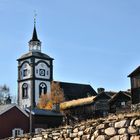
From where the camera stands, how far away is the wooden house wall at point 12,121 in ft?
134

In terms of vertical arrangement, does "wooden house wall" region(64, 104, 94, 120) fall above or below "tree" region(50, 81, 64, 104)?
below

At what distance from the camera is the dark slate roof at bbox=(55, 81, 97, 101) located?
10883 cm

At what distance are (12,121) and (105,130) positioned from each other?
30.1m

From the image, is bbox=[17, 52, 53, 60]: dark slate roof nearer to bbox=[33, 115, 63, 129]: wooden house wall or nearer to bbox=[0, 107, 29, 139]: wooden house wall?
bbox=[33, 115, 63, 129]: wooden house wall

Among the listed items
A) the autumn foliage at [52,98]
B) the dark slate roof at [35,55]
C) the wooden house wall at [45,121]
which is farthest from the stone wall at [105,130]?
the dark slate roof at [35,55]

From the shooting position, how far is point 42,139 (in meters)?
15.2

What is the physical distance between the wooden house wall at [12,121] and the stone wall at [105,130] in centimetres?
2662

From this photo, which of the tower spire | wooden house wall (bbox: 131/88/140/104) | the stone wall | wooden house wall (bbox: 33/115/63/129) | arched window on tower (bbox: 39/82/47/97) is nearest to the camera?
the stone wall

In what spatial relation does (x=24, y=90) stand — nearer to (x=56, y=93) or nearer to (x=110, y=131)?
(x=56, y=93)

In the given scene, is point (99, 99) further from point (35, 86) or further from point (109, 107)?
point (35, 86)

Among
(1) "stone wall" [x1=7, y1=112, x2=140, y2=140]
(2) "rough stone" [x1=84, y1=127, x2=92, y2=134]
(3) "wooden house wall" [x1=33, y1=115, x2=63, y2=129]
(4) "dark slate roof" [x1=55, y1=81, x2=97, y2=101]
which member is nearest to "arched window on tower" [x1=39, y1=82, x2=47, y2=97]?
(4) "dark slate roof" [x1=55, y1=81, x2=97, y2=101]

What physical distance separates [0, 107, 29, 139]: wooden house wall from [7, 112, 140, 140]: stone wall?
26.6 meters

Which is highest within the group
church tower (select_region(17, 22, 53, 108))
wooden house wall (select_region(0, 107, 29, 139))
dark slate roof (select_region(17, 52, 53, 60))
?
dark slate roof (select_region(17, 52, 53, 60))

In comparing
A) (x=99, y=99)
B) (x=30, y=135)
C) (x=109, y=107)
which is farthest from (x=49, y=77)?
(x=30, y=135)
